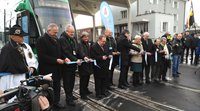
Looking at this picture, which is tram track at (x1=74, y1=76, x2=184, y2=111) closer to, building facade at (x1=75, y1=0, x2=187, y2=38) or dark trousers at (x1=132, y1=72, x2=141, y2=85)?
dark trousers at (x1=132, y1=72, x2=141, y2=85)

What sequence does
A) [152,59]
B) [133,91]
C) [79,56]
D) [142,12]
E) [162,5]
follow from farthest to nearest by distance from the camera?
[162,5], [142,12], [152,59], [133,91], [79,56]

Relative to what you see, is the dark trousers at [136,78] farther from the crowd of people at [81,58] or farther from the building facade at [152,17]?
the building facade at [152,17]

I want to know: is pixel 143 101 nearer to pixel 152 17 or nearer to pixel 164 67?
pixel 164 67

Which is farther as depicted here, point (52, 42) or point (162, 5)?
point (162, 5)

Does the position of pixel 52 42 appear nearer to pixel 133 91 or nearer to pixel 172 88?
pixel 133 91

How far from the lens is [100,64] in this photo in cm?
595

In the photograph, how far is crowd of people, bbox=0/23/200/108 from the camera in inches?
141

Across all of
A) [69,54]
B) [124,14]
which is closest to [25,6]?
[69,54]

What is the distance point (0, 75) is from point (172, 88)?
5.48 meters

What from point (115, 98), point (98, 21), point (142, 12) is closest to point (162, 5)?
point (142, 12)

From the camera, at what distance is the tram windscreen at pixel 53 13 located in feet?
26.5

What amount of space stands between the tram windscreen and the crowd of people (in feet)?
8.98

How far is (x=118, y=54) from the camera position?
6.89 metres

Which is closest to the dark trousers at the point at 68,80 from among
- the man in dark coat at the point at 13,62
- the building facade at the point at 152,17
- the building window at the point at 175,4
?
the man in dark coat at the point at 13,62
